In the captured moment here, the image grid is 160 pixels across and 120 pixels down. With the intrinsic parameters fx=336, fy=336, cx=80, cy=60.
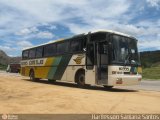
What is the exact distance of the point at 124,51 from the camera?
1814 cm

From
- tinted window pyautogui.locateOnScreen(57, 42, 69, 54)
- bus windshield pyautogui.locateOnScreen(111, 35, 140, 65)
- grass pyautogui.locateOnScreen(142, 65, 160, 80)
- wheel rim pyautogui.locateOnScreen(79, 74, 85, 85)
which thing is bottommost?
wheel rim pyautogui.locateOnScreen(79, 74, 85, 85)

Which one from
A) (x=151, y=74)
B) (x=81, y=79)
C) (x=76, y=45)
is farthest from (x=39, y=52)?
(x=151, y=74)

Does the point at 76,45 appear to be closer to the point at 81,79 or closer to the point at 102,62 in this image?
the point at 81,79

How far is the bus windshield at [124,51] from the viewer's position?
17672 millimetres

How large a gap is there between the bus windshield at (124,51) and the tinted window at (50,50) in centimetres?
697

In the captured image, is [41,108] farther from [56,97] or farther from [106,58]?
[106,58]

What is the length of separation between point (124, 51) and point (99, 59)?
4.80 ft

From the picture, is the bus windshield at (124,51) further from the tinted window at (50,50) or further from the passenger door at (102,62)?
the tinted window at (50,50)

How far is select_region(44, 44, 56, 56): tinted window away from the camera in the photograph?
79.4ft

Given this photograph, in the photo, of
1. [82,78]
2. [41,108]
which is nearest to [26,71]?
[82,78]

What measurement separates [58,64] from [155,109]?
13257 mm

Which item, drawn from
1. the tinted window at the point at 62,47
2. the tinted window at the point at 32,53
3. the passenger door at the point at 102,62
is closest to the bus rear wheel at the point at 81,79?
the passenger door at the point at 102,62

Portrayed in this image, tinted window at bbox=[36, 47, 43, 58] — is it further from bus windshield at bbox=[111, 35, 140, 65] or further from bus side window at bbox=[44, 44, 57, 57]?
bus windshield at bbox=[111, 35, 140, 65]

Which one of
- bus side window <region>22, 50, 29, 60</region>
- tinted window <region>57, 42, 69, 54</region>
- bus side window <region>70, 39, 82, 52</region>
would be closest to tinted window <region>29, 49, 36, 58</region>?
bus side window <region>22, 50, 29, 60</region>
